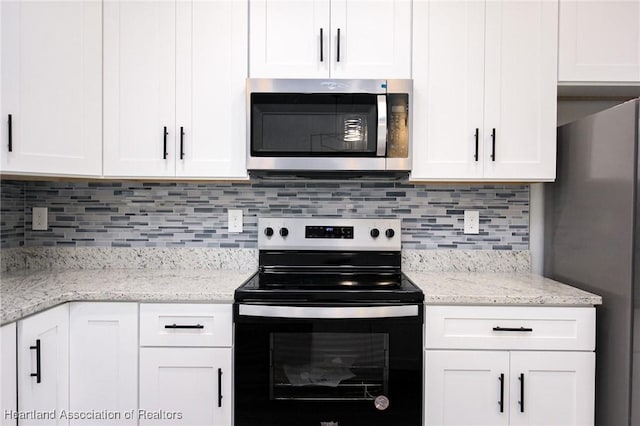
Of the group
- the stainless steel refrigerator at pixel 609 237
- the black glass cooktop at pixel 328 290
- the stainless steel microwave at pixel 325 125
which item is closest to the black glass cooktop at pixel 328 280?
the black glass cooktop at pixel 328 290

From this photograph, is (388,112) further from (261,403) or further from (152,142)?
(261,403)

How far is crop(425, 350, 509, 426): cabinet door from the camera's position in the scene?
1644 mm

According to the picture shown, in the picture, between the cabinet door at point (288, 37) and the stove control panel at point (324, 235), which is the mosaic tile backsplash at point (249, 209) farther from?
the cabinet door at point (288, 37)

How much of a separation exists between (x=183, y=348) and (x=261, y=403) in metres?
0.37

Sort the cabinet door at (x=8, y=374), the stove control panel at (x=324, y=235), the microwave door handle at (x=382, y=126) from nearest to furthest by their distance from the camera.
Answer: the cabinet door at (x=8, y=374), the microwave door handle at (x=382, y=126), the stove control panel at (x=324, y=235)

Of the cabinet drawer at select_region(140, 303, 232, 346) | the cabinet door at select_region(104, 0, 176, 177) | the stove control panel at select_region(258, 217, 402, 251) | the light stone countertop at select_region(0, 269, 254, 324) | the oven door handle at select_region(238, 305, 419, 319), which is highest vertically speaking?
the cabinet door at select_region(104, 0, 176, 177)

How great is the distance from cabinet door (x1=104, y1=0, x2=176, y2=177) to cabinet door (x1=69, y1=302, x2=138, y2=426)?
65 centimetres

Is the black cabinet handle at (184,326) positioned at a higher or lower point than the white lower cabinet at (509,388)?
higher

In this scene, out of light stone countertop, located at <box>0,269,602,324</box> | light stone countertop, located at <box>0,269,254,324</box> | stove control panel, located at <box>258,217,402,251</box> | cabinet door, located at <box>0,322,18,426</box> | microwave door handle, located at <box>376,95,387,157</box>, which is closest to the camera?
cabinet door, located at <box>0,322,18,426</box>

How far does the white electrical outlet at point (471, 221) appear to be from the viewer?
2.20 meters

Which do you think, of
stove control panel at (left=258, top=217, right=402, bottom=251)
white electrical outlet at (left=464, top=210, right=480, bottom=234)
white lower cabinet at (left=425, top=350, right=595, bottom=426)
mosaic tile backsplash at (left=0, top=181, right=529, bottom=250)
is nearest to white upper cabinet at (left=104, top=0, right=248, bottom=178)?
mosaic tile backsplash at (left=0, top=181, right=529, bottom=250)

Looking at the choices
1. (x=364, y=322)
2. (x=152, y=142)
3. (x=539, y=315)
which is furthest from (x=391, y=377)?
(x=152, y=142)

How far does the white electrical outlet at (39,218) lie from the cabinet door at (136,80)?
579 mm

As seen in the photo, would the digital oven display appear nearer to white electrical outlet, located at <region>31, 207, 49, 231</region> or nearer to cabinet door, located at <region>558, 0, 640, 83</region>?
cabinet door, located at <region>558, 0, 640, 83</region>
